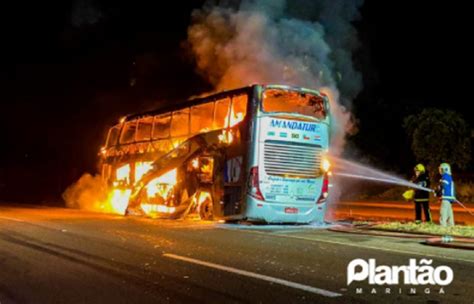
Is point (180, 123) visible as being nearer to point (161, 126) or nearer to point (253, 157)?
point (161, 126)

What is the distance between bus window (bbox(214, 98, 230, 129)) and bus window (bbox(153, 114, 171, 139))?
297 centimetres

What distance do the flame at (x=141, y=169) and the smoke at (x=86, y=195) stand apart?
16.0 ft

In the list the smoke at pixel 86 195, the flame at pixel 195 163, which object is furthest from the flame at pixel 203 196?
the smoke at pixel 86 195

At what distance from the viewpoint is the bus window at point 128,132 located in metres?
20.4

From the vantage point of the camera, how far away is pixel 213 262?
818 cm

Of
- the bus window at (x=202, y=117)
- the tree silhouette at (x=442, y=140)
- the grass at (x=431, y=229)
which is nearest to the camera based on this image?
the grass at (x=431, y=229)

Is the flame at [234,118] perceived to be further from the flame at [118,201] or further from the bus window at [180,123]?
the flame at [118,201]

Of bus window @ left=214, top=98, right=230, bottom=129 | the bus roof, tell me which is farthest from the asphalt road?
the bus roof

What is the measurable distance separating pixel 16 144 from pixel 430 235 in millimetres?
48732

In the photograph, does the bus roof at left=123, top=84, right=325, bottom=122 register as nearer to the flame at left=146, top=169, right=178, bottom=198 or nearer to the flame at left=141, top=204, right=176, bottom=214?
the flame at left=146, top=169, right=178, bottom=198

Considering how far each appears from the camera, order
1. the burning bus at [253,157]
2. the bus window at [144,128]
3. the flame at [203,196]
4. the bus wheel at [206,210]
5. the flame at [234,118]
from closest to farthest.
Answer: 1. the burning bus at [253,157]
2. the flame at [234,118]
3. the bus wheel at [206,210]
4. the flame at [203,196]
5. the bus window at [144,128]

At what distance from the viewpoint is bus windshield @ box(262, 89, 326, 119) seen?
548 inches

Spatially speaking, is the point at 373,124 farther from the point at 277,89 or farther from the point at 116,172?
the point at 277,89

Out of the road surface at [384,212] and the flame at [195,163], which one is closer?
the flame at [195,163]
